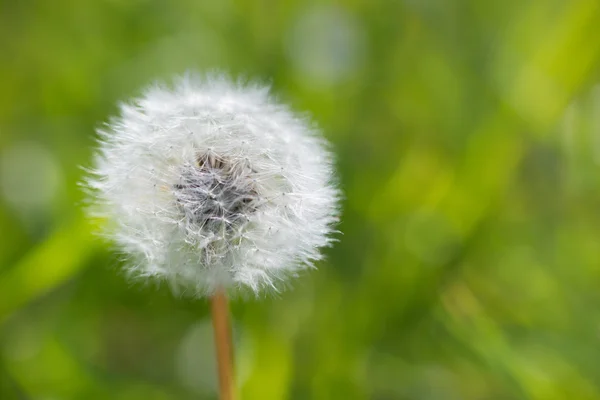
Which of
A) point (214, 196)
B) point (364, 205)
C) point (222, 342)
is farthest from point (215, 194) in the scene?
point (364, 205)

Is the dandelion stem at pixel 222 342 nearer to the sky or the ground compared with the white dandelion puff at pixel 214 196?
nearer to the ground

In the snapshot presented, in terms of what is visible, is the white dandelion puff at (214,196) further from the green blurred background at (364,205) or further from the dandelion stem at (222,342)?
the green blurred background at (364,205)

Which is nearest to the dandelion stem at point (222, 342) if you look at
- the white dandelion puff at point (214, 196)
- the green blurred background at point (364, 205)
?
the white dandelion puff at point (214, 196)

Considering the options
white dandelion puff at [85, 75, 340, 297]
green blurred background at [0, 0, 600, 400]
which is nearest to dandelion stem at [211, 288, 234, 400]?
white dandelion puff at [85, 75, 340, 297]

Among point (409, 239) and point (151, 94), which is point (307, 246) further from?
point (409, 239)

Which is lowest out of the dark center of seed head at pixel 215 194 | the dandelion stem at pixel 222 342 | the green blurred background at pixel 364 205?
the dandelion stem at pixel 222 342

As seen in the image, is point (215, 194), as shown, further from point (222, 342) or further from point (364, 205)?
point (364, 205)

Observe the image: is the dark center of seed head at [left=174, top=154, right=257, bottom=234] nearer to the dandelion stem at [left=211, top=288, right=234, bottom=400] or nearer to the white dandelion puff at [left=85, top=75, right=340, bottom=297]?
the white dandelion puff at [left=85, top=75, right=340, bottom=297]

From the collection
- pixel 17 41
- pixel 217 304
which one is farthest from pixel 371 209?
pixel 17 41

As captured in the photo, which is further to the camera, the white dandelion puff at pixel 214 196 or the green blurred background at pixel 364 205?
the green blurred background at pixel 364 205
